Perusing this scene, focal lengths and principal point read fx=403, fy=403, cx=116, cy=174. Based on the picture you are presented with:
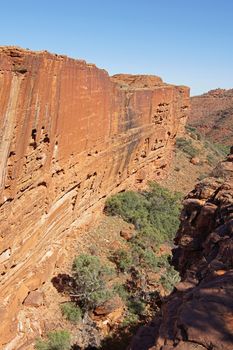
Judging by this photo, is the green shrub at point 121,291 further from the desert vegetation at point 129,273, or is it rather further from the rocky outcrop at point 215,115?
the rocky outcrop at point 215,115

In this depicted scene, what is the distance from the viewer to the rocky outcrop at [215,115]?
187 feet

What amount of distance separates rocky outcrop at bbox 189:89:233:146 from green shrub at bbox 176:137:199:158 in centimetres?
2279

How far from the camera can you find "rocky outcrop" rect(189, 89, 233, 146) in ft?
187

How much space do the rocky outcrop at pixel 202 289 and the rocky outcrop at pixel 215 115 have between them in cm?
4650

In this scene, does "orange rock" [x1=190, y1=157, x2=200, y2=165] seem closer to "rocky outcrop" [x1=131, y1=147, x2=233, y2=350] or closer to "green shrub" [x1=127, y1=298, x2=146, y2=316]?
"green shrub" [x1=127, y1=298, x2=146, y2=316]

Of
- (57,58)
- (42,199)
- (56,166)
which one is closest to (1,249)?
(42,199)

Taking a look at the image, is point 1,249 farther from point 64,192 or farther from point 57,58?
point 57,58

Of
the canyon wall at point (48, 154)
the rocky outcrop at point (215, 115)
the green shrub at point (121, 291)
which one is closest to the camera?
the canyon wall at point (48, 154)

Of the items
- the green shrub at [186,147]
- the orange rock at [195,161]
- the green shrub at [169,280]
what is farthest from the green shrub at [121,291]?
the green shrub at [186,147]

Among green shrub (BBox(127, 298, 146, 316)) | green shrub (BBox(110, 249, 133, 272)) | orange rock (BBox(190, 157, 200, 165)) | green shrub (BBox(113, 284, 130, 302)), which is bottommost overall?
green shrub (BBox(127, 298, 146, 316))

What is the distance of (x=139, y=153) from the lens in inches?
814

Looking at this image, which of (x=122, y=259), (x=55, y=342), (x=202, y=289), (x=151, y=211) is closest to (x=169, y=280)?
(x=122, y=259)

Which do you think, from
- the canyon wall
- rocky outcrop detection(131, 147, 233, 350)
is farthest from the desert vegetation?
rocky outcrop detection(131, 147, 233, 350)

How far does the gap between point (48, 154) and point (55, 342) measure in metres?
4.94
